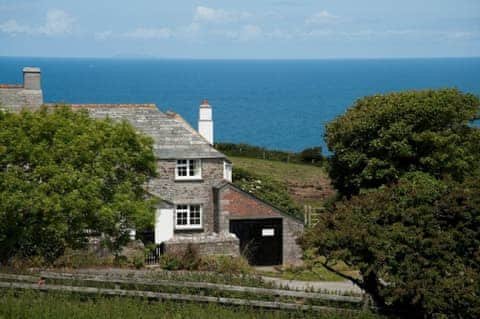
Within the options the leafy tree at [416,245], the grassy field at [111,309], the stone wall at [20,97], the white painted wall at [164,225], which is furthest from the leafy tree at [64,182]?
the stone wall at [20,97]

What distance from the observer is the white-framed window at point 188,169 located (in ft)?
143

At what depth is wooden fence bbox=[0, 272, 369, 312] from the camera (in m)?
24.3

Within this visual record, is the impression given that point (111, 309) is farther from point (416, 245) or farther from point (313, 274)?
point (313, 274)

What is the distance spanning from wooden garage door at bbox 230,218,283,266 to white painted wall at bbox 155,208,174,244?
315 cm

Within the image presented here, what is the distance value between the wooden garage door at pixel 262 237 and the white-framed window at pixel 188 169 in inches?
112

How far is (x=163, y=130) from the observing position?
4428cm

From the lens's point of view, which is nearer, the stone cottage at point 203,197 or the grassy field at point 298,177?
the stone cottage at point 203,197

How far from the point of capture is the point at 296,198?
58250 millimetres

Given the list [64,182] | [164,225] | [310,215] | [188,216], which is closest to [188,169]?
[188,216]

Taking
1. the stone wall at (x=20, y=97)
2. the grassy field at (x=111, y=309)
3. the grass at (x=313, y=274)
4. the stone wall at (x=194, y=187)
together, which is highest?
the stone wall at (x=20, y=97)

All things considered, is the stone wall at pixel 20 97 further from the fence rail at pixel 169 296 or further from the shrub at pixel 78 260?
the fence rail at pixel 169 296

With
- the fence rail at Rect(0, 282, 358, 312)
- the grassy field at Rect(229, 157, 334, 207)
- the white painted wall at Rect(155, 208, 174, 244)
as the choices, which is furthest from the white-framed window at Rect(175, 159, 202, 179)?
the fence rail at Rect(0, 282, 358, 312)

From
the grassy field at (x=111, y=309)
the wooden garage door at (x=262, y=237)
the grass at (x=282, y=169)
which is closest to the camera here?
the grassy field at (x=111, y=309)

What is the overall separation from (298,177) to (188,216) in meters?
23.7
